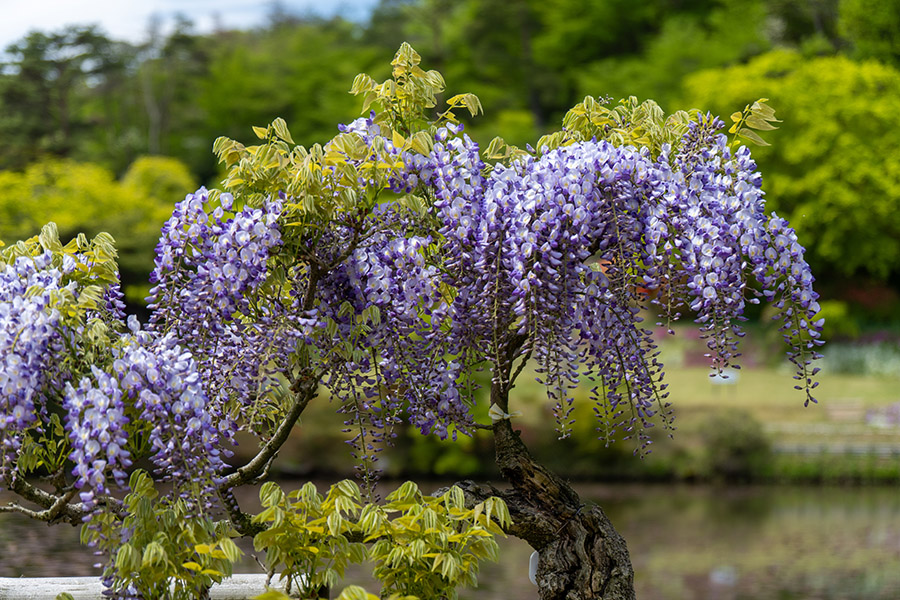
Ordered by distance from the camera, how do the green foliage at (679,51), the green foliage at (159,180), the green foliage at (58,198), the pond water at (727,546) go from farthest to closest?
the green foliage at (679,51) < the green foliage at (159,180) < the green foliage at (58,198) < the pond water at (727,546)

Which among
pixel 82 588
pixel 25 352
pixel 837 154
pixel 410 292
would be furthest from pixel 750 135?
pixel 837 154

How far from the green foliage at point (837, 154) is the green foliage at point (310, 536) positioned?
830 inches

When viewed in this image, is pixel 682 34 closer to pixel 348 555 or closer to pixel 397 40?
pixel 397 40

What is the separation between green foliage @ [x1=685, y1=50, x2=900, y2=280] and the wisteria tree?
20409 mm

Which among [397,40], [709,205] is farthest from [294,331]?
[397,40]

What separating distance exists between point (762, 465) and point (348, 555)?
13154mm

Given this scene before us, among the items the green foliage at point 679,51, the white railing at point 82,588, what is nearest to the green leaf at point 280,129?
the white railing at point 82,588

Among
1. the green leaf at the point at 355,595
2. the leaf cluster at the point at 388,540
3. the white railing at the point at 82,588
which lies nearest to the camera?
the green leaf at the point at 355,595

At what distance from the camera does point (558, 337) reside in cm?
350

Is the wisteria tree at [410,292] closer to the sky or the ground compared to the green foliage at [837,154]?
closer to the ground

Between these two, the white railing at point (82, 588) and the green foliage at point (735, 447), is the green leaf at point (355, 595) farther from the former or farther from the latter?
the green foliage at point (735, 447)

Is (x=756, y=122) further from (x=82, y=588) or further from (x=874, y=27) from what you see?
(x=874, y=27)

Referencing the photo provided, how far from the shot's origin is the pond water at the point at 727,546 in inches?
366

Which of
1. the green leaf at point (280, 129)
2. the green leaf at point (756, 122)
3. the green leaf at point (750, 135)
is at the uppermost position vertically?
the green leaf at point (756, 122)
